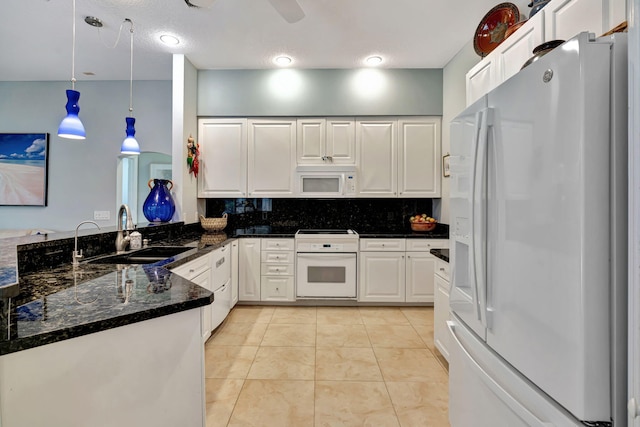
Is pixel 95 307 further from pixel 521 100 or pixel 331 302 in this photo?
pixel 331 302

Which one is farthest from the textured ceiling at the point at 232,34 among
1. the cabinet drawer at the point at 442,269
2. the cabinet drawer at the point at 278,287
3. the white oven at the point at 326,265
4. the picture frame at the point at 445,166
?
the cabinet drawer at the point at 278,287

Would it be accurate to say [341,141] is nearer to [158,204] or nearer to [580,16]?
[158,204]

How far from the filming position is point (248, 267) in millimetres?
3424

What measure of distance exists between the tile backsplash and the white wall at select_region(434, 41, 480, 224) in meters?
0.39

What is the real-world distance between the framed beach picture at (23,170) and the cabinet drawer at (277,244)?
310 centimetres

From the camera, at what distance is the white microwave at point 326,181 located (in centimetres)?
362

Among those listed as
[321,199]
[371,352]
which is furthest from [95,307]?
[321,199]

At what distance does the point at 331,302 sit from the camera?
3.49m

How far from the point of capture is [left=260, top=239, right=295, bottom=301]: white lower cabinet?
11.2 ft

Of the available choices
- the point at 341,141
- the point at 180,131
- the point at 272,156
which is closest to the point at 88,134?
the point at 180,131

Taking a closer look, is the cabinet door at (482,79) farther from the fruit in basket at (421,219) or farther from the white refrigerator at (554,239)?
the fruit in basket at (421,219)

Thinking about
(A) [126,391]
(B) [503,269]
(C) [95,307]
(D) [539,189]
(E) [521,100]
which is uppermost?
(E) [521,100]

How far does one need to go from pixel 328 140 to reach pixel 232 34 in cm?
152

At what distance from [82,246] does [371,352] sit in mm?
2259
